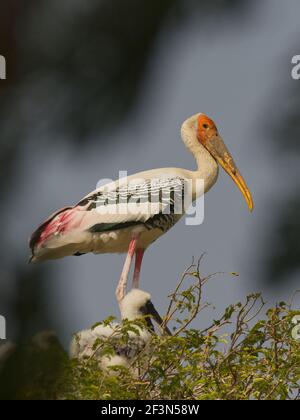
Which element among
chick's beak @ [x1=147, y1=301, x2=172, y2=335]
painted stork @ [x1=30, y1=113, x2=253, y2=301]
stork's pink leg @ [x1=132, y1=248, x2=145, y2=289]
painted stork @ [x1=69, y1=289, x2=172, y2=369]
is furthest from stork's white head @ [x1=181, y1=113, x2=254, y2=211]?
chick's beak @ [x1=147, y1=301, x2=172, y2=335]

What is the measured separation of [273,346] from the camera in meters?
2.40

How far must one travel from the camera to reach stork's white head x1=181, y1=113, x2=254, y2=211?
4215 millimetres

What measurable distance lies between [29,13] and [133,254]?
12.0 feet

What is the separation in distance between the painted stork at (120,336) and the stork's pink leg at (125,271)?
418mm

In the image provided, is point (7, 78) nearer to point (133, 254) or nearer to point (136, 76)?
point (136, 76)

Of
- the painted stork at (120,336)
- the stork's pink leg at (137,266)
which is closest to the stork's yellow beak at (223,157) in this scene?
the stork's pink leg at (137,266)

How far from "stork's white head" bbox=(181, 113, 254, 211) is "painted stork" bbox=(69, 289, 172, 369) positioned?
4.60 ft

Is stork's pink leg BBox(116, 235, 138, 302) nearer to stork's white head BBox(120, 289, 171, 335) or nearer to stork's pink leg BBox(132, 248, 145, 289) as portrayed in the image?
stork's pink leg BBox(132, 248, 145, 289)

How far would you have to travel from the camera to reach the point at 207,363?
223cm

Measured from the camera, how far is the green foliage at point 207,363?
6.26 ft

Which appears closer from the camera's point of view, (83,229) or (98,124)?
(98,124)

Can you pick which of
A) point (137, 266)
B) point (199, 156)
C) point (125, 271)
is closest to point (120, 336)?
point (125, 271)
